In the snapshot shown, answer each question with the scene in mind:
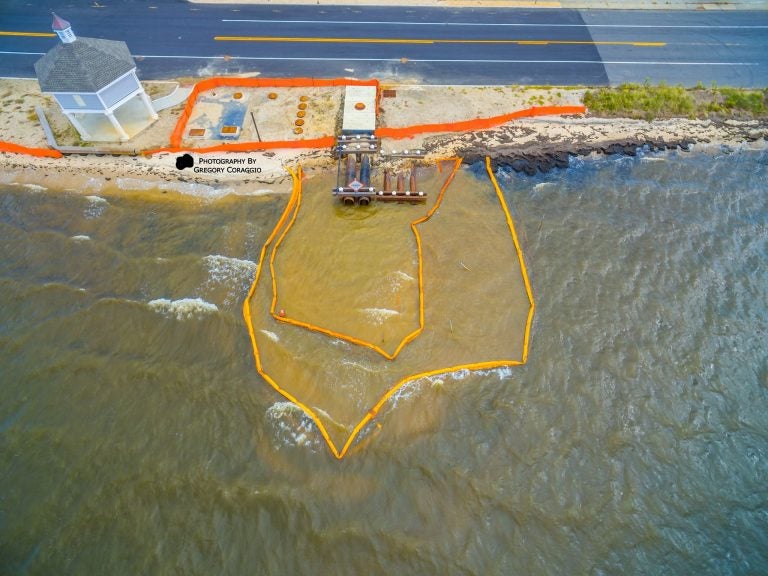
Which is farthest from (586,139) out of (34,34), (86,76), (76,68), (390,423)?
(34,34)

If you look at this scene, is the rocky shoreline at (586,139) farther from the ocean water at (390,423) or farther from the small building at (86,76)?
the small building at (86,76)

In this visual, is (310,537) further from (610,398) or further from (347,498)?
(610,398)

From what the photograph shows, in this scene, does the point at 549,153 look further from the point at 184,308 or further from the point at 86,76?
the point at 86,76

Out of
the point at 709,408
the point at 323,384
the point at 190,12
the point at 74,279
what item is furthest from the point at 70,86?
the point at 709,408

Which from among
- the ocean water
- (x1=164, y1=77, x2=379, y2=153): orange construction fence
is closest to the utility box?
(x1=164, y1=77, x2=379, y2=153): orange construction fence

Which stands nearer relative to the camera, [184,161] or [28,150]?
[184,161]

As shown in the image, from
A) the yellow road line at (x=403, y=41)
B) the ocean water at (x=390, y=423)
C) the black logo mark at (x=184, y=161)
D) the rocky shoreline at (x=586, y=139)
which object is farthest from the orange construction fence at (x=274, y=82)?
the ocean water at (x=390, y=423)
